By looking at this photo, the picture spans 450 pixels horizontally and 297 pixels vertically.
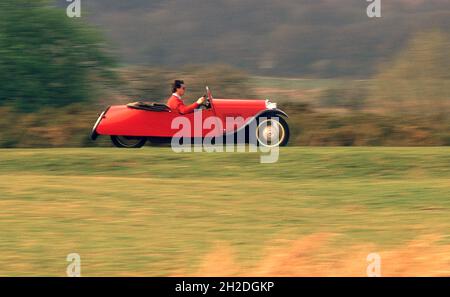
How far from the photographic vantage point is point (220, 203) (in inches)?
485

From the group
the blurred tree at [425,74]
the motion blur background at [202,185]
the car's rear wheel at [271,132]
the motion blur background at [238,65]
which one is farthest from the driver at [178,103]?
the blurred tree at [425,74]

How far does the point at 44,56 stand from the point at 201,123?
1559 cm

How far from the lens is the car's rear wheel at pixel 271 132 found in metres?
18.4

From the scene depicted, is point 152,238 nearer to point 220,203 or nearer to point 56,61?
point 220,203

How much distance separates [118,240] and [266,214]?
240cm

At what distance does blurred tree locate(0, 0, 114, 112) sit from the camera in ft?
103

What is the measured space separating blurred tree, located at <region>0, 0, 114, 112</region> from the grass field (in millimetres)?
13732

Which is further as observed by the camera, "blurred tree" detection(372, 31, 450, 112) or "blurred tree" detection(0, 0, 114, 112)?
"blurred tree" detection(372, 31, 450, 112)

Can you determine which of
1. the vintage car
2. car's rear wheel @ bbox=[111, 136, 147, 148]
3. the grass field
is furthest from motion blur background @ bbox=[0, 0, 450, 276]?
the vintage car

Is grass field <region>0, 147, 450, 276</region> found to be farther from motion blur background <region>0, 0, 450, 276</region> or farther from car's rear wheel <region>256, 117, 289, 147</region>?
car's rear wheel <region>256, 117, 289, 147</region>

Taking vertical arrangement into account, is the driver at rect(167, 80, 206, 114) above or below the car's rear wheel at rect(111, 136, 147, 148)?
above

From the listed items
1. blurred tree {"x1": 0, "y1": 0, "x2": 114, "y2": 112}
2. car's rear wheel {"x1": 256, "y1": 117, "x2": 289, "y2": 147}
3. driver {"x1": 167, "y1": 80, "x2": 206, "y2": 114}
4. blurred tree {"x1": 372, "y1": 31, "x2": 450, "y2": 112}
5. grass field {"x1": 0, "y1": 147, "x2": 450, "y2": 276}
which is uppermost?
blurred tree {"x1": 372, "y1": 31, "x2": 450, "y2": 112}

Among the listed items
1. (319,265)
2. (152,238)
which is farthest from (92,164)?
(319,265)

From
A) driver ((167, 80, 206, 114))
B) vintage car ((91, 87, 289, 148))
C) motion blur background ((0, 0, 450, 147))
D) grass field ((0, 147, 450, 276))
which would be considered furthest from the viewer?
motion blur background ((0, 0, 450, 147))
